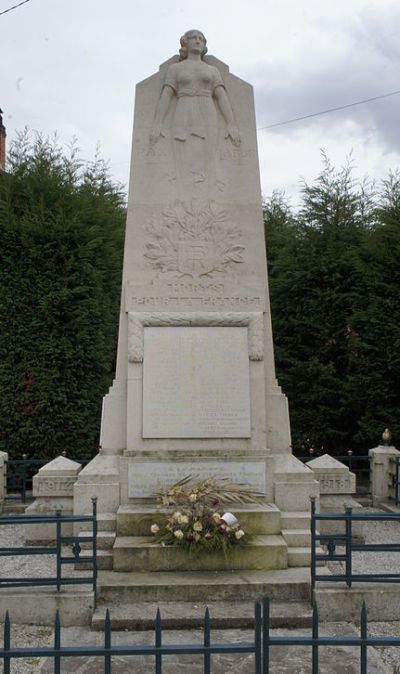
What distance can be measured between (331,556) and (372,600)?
459mm

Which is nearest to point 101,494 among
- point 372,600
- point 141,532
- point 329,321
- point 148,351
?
point 141,532

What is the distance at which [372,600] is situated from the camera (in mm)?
5141

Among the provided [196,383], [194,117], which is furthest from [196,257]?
[194,117]

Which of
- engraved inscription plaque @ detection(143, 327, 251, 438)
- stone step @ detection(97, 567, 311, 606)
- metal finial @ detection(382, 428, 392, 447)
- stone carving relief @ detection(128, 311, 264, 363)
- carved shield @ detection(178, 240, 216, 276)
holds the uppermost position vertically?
carved shield @ detection(178, 240, 216, 276)

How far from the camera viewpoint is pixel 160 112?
23.1ft

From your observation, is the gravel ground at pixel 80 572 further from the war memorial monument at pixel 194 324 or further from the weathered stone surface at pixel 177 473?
the weathered stone surface at pixel 177 473

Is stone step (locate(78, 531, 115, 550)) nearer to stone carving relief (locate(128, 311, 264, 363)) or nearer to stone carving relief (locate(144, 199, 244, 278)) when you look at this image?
stone carving relief (locate(128, 311, 264, 363))

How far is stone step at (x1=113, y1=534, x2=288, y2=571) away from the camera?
5.59 metres

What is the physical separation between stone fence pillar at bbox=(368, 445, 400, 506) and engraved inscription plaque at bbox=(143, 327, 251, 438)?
3209 mm

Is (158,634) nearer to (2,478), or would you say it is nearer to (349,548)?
(349,548)

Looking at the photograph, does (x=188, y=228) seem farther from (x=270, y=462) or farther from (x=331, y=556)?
(x=331, y=556)

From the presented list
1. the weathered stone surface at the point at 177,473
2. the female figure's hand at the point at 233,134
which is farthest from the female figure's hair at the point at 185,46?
the weathered stone surface at the point at 177,473

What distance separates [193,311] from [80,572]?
272 centimetres

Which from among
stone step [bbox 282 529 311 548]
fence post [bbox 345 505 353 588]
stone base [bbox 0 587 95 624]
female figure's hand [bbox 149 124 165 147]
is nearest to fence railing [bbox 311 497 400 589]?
fence post [bbox 345 505 353 588]
